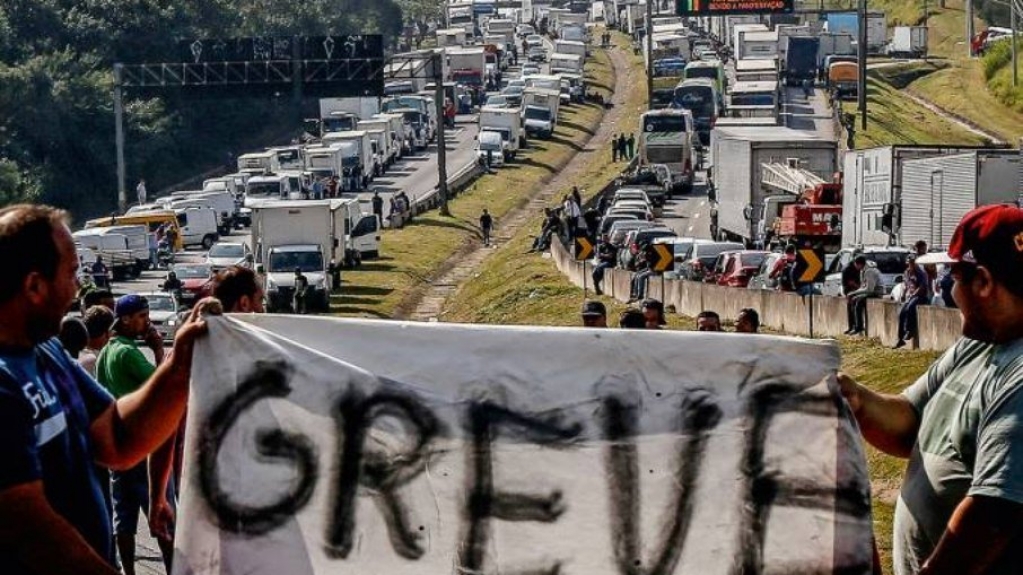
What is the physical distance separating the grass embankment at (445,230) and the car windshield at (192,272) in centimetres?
326

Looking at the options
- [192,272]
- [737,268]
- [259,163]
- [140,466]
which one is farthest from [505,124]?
[140,466]

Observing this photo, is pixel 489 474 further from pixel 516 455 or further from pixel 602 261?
pixel 602 261

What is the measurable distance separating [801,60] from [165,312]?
237ft

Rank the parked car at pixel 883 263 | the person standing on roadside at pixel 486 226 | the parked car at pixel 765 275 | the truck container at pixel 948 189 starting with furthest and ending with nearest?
1. the person standing on roadside at pixel 486 226
2. the truck container at pixel 948 189
3. the parked car at pixel 765 275
4. the parked car at pixel 883 263

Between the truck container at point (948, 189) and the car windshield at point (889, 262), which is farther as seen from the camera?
the truck container at point (948, 189)

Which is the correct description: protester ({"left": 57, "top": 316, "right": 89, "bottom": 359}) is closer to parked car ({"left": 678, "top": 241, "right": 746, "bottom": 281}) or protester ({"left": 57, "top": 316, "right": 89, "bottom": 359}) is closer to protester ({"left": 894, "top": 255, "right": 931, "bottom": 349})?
protester ({"left": 894, "top": 255, "right": 931, "bottom": 349})

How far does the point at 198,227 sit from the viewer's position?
79.9 metres

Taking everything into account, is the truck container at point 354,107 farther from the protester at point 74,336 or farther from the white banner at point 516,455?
the white banner at point 516,455

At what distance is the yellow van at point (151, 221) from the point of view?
7344 centimetres

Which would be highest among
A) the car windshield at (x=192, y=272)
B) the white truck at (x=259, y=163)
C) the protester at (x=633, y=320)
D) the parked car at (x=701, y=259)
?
the protester at (x=633, y=320)

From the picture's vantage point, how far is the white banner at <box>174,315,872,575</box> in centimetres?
707

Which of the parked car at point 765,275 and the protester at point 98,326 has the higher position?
the protester at point 98,326

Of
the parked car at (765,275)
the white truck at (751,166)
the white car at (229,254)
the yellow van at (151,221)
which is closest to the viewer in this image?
the parked car at (765,275)

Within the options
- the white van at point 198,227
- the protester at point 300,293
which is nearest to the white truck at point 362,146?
the white van at point 198,227
